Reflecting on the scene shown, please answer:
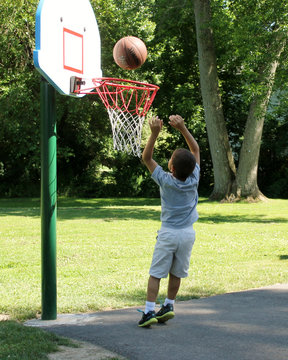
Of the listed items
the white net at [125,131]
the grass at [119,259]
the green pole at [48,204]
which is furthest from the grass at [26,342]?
the white net at [125,131]

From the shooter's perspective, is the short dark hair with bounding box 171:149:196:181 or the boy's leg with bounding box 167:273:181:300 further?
the boy's leg with bounding box 167:273:181:300

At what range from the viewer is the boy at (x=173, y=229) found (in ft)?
16.2

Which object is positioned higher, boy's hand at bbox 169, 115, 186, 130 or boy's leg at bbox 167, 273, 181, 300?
boy's hand at bbox 169, 115, 186, 130

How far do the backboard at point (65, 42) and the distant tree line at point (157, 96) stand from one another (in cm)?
1188

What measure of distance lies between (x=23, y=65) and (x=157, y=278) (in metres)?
19.7

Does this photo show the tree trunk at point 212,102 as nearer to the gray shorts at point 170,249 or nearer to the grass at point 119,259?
the grass at point 119,259

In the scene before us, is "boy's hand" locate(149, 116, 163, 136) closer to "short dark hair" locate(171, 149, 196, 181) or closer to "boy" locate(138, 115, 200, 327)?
"boy" locate(138, 115, 200, 327)

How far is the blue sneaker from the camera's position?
4895 mm

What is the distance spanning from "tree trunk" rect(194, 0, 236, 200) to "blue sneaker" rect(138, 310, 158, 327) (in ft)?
58.0

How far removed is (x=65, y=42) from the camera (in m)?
6.03

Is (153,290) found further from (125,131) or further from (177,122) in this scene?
(125,131)

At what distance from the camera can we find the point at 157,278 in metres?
4.99

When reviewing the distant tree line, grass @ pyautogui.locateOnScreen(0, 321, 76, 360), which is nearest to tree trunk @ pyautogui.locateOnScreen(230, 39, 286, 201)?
the distant tree line

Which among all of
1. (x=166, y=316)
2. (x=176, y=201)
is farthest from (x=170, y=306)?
(x=176, y=201)
